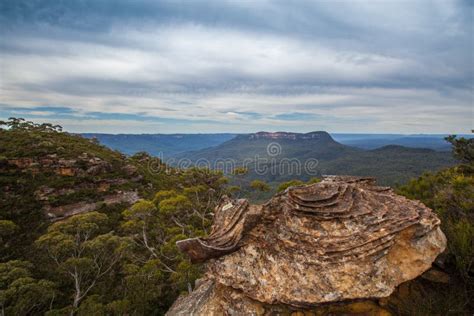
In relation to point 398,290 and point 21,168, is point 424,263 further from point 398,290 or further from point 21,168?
point 21,168

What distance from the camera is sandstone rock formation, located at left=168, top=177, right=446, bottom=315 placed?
700 centimetres

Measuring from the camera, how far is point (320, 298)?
6863mm

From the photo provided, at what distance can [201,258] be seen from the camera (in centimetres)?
830

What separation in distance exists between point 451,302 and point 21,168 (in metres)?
51.0

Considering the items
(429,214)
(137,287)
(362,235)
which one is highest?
(429,214)

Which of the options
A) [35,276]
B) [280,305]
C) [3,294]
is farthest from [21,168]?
[280,305]

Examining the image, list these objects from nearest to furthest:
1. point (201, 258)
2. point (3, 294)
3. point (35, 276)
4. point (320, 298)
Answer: point (320, 298) → point (201, 258) → point (3, 294) → point (35, 276)

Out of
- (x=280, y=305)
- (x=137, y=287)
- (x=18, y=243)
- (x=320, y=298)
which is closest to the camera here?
(x=320, y=298)

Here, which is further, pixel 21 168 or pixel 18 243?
pixel 21 168

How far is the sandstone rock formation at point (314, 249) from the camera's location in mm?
7004

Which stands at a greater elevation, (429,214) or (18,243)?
(429,214)

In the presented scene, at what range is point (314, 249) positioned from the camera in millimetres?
7438

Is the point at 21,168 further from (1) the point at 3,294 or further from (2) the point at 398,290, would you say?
(2) the point at 398,290

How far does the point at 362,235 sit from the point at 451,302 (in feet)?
10.2
